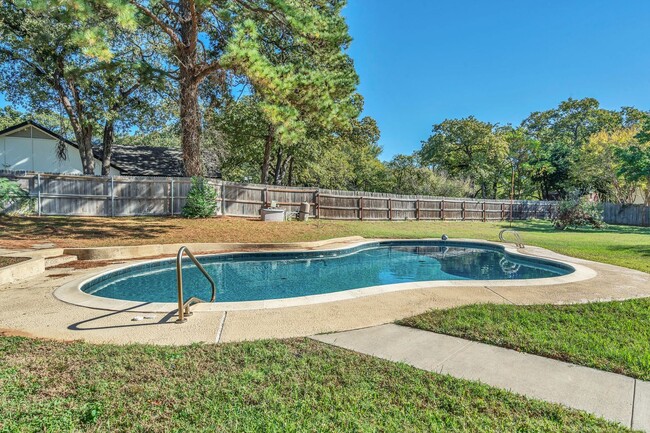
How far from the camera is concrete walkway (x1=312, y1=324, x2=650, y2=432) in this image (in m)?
2.26

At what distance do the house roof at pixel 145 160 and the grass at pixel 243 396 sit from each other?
67.9 feet

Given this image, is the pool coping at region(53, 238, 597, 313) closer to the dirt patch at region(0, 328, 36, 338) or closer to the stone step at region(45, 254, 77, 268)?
the dirt patch at region(0, 328, 36, 338)

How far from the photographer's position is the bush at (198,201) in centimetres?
1322

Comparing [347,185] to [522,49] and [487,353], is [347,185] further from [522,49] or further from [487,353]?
[487,353]

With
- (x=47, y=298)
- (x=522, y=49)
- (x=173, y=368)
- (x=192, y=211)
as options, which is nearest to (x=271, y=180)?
(x=192, y=211)

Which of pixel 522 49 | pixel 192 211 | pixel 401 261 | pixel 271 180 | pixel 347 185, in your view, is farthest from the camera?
pixel 347 185

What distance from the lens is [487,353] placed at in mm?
3002

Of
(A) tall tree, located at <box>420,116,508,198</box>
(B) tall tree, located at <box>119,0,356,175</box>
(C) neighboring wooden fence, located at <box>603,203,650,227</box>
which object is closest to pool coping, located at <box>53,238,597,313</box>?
(B) tall tree, located at <box>119,0,356,175</box>

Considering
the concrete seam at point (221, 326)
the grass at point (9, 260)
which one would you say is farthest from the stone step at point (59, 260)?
the concrete seam at point (221, 326)

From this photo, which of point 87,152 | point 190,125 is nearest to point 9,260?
point 190,125

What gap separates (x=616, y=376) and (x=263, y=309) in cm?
332

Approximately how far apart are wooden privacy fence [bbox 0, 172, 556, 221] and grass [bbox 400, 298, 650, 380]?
41.8 feet

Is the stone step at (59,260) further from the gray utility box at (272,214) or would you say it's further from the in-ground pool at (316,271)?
the gray utility box at (272,214)

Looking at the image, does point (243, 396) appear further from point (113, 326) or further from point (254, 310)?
point (113, 326)
